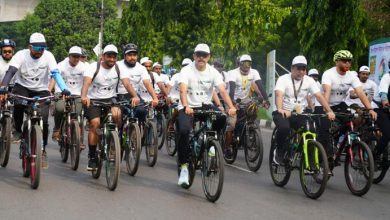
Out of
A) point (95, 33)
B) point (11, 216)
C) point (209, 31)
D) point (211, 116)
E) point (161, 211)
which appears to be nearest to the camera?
point (11, 216)

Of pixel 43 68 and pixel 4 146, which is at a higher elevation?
pixel 43 68

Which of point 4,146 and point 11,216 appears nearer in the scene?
point 11,216

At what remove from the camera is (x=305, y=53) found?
26.2m

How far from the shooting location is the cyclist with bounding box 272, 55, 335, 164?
32.8 feet

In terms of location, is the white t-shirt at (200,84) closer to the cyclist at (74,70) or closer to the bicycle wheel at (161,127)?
the cyclist at (74,70)

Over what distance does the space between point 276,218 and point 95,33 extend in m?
55.3

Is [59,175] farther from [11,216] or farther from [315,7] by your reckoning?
[315,7]

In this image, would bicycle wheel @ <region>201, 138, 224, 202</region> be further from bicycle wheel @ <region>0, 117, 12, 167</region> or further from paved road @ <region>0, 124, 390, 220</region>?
bicycle wheel @ <region>0, 117, 12, 167</region>

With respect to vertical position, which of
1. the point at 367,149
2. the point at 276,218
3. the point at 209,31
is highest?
the point at 209,31

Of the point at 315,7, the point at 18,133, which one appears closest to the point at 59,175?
the point at 18,133

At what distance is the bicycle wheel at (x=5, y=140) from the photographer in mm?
9996

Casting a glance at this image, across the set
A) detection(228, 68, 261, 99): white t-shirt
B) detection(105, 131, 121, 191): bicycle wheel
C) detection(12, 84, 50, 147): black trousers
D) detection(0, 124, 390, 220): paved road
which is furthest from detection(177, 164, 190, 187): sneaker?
detection(228, 68, 261, 99): white t-shirt

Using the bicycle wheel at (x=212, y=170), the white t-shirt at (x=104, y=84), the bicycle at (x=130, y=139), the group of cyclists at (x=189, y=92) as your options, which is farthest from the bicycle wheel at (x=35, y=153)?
the bicycle wheel at (x=212, y=170)

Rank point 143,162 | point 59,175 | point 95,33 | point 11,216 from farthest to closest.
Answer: point 95,33
point 143,162
point 59,175
point 11,216
